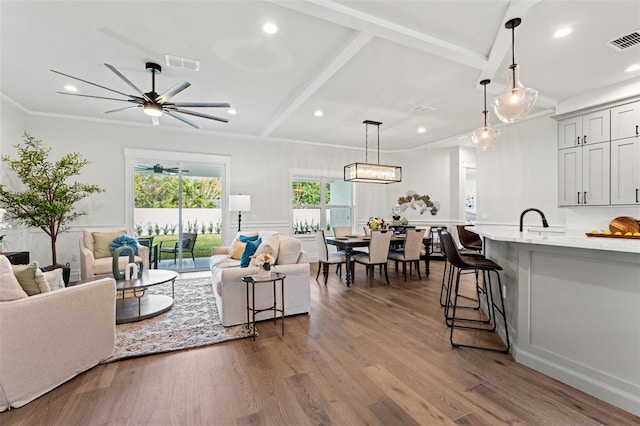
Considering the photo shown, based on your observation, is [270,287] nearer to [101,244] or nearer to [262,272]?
[262,272]

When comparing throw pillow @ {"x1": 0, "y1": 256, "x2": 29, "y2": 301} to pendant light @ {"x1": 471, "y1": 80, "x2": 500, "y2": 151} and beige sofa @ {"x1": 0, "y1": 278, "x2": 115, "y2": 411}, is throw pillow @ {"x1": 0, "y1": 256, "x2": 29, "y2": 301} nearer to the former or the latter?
beige sofa @ {"x1": 0, "y1": 278, "x2": 115, "y2": 411}

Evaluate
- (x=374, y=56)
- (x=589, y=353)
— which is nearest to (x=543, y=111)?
(x=374, y=56)

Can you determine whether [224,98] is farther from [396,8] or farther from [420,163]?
[420,163]

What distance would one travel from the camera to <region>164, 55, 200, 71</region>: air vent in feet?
10.4

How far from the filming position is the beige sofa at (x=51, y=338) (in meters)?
1.75

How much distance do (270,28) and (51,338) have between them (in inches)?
118

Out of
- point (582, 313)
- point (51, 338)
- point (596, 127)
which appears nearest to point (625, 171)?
point (596, 127)

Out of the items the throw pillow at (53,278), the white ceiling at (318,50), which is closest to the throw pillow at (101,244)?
the white ceiling at (318,50)

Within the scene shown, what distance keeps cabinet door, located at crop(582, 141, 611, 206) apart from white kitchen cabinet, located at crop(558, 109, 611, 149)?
0.11 metres

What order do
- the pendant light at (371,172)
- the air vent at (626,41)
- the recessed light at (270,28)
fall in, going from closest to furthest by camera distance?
1. the recessed light at (270,28)
2. the air vent at (626,41)
3. the pendant light at (371,172)

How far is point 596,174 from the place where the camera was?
428 cm

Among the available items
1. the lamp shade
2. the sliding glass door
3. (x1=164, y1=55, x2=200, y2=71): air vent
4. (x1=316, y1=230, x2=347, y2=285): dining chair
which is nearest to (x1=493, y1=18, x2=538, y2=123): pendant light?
(x1=316, y1=230, x2=347, y2=285): dining chair

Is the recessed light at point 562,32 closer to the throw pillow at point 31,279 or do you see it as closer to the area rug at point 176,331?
the area rug at point 176,331

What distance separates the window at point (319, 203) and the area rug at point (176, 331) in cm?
369
